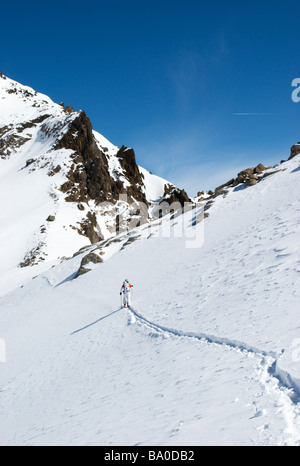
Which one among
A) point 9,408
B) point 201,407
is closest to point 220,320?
point 201,407

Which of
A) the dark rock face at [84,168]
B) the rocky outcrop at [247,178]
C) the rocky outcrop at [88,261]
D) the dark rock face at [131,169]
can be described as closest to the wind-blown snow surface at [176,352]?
the rocky outcrop at [88,261]

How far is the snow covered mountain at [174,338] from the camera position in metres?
5.70

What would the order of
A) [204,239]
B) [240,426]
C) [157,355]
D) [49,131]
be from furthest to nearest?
[49,131]
[204,239]
[157,355]
[240,426]

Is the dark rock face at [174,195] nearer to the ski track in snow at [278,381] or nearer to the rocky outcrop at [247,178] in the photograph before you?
the rocky outcrop at [247,178]

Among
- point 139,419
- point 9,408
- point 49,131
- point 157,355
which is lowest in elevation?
point 9,408

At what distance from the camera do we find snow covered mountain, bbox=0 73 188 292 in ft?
200

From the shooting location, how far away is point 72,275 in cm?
3359

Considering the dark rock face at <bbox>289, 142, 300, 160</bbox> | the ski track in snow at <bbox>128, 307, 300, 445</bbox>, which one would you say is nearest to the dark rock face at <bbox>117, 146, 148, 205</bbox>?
the dark rock face at <bbox>289, 142, 300, 160</bbox>

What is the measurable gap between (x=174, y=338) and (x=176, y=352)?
1471mm

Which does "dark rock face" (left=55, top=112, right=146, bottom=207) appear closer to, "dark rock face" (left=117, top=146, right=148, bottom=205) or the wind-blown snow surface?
"dark rock face" (left=117, top=146, right=148, bottom=205)

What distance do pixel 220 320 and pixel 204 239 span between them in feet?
52.4

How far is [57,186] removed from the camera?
77125 millimetres

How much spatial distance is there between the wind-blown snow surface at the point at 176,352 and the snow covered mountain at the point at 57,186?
2915 centimetres
